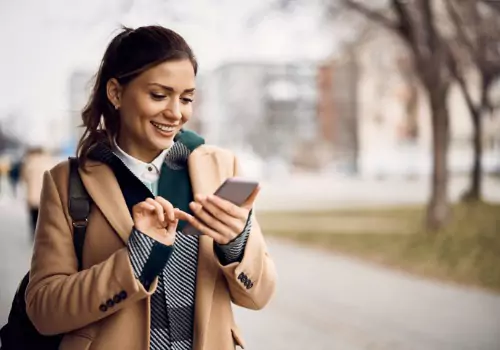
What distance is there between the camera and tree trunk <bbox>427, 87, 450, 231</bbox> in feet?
13.8

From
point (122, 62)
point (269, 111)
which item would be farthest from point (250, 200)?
point (269, 111)

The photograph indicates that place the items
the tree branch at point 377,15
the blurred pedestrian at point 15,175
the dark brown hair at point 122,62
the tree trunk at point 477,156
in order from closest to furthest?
the dark brown hair at point 122,62
the blurred pedestrian at point 15,175
the tree trunk at point 477,156
the tree branch at point 377,15

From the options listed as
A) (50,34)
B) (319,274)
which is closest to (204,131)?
(50,34)

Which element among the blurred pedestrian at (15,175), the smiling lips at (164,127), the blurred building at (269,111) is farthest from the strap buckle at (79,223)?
the blurred building at (269,111)

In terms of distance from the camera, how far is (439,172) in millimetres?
4184

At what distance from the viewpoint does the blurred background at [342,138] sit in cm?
292

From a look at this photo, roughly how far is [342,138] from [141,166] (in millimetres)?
2928

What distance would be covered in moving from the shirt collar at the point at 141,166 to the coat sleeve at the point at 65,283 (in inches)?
5.0

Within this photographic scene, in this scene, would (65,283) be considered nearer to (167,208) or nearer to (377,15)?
(167,208)

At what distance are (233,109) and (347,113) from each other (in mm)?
858

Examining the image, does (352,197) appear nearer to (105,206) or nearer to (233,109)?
(233,109)

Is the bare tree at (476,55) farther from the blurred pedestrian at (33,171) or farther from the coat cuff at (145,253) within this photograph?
the coat cuff at (145,253)

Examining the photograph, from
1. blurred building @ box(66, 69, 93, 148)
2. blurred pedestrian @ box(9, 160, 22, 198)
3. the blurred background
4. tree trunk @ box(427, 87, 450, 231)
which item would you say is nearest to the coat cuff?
blurred building @ box(66, 69, 93, 148)

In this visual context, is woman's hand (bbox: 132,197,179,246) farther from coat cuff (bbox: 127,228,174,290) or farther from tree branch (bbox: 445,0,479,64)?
tree branch (bbox: 445,0,479,64)
